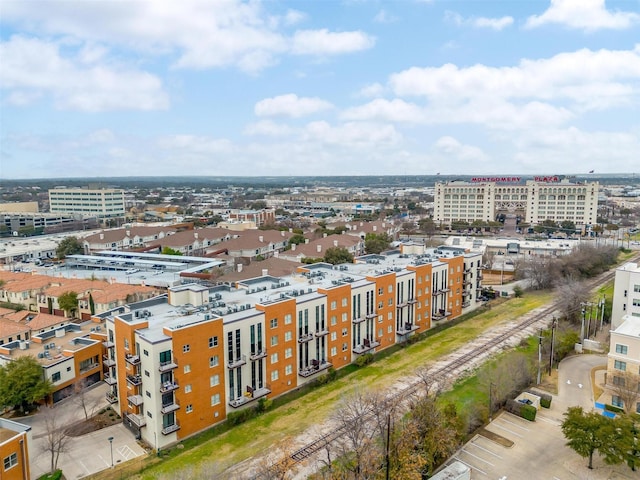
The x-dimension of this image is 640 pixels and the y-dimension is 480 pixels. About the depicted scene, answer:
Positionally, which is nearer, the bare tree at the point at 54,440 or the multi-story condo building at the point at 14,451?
the multi-story condo building at the point at 14,451

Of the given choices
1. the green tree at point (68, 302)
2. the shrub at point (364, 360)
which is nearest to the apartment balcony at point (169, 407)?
the shrub at point (364, 360)

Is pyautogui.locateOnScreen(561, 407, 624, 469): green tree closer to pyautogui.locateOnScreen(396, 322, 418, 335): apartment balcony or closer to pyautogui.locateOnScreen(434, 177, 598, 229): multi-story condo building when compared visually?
pyautogui.locateOnScreen(396, 322, 418, 335): apartment balcony

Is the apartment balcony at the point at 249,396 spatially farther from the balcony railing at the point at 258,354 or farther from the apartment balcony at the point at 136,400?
the apartment balcony at the point at 136,400

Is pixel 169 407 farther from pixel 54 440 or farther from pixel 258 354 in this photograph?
pixel 258 354

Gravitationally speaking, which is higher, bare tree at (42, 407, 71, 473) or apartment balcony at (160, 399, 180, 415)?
apartment balcony at (160, 399, 180, 415)

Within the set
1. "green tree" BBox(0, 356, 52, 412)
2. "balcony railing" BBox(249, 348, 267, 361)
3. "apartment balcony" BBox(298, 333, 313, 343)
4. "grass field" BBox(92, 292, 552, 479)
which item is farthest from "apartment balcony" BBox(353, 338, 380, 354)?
"green tree" BBox(0, 356, 52, 412)
